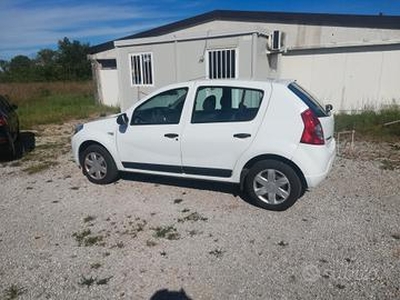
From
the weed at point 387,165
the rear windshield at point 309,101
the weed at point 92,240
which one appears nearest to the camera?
the weed at point 92,240

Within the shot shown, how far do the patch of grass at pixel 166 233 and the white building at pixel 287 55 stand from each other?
6289 millimetres

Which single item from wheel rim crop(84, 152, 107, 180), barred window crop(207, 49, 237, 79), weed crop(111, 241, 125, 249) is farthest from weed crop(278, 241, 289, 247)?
barred window crop(207, 49, 237, 79)

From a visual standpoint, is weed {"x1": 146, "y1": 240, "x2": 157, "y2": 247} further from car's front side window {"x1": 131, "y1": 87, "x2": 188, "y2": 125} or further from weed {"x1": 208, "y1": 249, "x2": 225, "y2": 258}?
car's front side window {"x1": 131, "y1": 87, "x2": 188, "y2": 125}

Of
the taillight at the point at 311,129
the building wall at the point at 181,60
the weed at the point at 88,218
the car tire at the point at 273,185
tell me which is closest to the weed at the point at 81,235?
the weed at the point at 88,218

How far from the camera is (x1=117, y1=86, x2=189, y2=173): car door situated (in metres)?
4.66

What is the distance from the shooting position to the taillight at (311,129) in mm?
3947

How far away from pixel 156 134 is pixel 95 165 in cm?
140

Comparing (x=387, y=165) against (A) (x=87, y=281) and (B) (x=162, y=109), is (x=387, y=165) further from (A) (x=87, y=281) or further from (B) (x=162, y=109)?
(A) (x=87, y=281)

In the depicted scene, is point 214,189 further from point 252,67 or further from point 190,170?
point 252,67

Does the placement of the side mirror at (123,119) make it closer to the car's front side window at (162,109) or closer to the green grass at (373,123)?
the car's front side window at (162,109)

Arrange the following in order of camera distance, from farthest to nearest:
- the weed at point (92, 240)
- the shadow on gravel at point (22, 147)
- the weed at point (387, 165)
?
1. the shadow on gravel at point (22, 147)
2. the weed at point (387, 165)
3. the weed at point (92, 240)

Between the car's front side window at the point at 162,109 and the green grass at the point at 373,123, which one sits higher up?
the car's front side window at the point at 162,109

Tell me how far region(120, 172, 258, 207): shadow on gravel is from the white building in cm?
479

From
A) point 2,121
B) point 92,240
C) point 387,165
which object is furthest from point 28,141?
point 387,165
